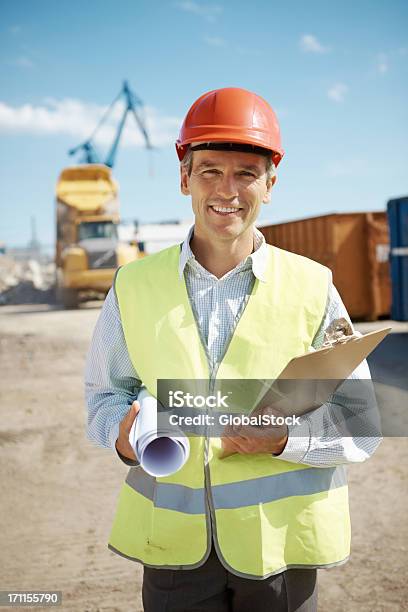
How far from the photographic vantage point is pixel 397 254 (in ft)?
34.0

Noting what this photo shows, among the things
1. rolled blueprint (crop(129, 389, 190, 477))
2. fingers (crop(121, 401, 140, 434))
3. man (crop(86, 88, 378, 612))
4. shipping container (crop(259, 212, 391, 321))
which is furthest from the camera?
shipping container (crop(259, 212, 391, 321))

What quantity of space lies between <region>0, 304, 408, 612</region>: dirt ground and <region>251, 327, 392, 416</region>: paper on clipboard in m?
1.96

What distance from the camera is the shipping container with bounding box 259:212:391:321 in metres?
11.7

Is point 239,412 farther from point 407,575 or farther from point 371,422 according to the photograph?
point 407,575

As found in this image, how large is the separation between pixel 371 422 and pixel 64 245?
2144 centimetres

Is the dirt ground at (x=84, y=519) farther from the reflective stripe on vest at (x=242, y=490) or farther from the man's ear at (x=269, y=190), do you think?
the man's ear at (x=269, y=190)

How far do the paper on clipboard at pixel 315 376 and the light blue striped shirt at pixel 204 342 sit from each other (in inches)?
3.8

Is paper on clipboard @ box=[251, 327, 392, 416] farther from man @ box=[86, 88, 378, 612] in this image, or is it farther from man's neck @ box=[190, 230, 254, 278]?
man's neck @ box=[190, 230, 254, 278]

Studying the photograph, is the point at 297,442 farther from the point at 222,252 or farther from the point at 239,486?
the point at 222,252

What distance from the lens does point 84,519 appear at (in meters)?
4.02

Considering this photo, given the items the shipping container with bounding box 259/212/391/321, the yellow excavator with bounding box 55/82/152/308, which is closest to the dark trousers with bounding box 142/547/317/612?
the shipping container with bounding box 259/212/391/321

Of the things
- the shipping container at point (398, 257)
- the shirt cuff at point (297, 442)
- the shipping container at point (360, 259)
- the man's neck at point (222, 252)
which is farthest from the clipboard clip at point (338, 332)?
the shipping container at point (360, 259)

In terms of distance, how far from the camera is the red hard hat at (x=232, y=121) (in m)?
1.72

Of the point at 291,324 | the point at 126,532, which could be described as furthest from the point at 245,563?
the point at 291,324
